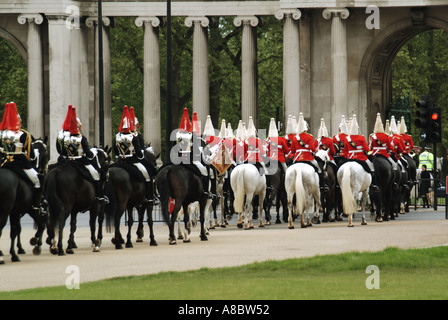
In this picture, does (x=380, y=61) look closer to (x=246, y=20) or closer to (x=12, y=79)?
(x=246, y=20)

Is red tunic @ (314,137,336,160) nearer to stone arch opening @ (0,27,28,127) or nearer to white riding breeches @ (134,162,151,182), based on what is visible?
white riding breeches @ (134,162,151,182)

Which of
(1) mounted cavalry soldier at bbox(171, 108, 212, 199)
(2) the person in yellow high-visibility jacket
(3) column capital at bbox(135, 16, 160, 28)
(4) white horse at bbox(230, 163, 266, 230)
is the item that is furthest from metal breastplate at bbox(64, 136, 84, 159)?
(3) column capital at bbox(135, 16, 160, 28)

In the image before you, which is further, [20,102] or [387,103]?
[20,102]

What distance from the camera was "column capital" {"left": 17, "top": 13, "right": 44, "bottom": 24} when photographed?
6481 cm

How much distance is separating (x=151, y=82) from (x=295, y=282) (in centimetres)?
4589

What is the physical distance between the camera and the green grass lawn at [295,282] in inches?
754

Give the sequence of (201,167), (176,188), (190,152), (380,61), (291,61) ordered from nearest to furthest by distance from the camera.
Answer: (176,188) < (190,152) < (201,167) < (291,61) < (380,61)

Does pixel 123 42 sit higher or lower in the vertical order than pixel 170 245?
higher

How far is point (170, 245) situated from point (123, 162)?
2.43 m

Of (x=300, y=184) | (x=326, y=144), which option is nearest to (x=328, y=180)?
(x=326, y=144)

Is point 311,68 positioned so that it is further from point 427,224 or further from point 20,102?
point 427,224

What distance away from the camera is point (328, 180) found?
4197 cm

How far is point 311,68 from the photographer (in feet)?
214
